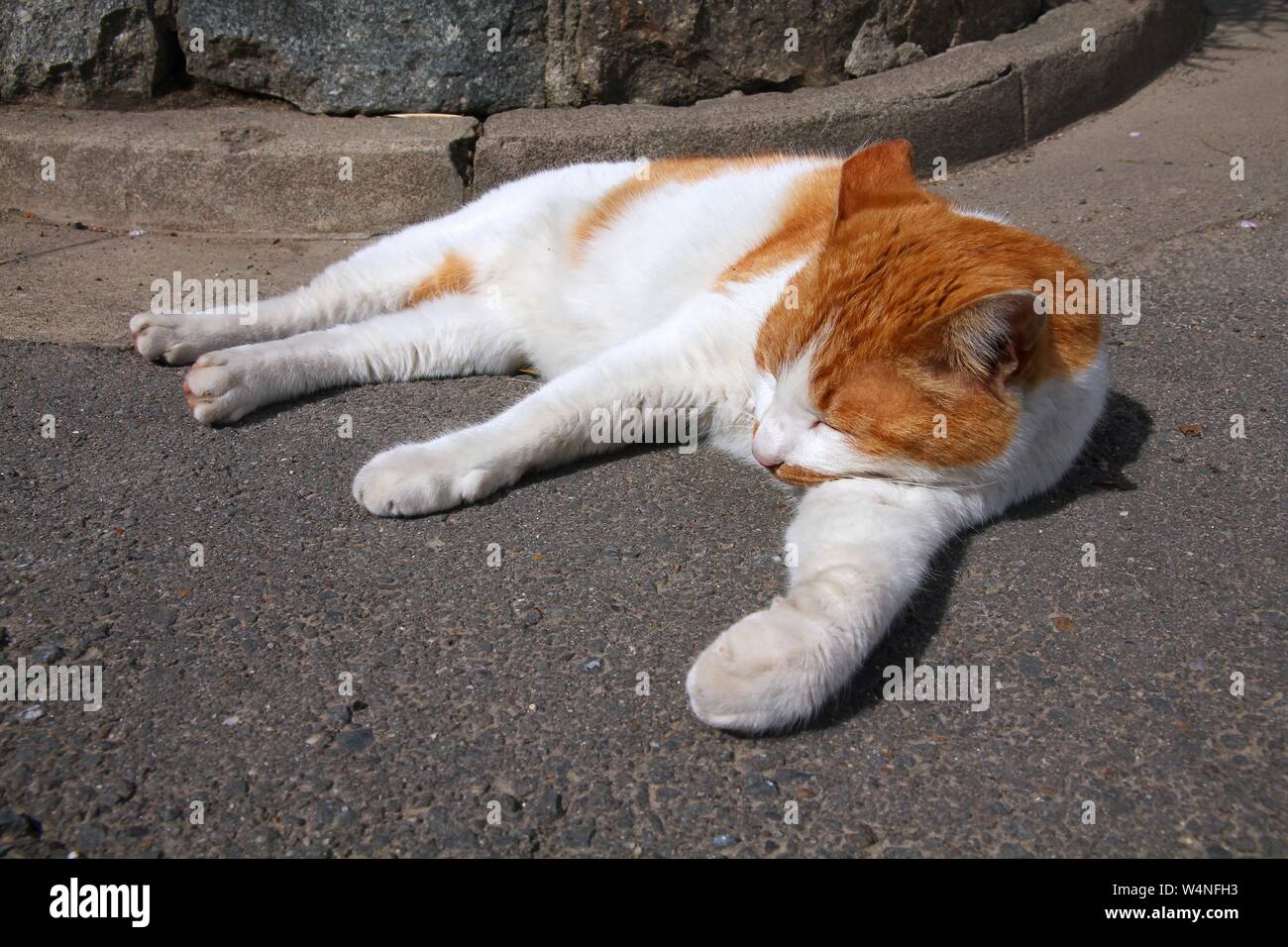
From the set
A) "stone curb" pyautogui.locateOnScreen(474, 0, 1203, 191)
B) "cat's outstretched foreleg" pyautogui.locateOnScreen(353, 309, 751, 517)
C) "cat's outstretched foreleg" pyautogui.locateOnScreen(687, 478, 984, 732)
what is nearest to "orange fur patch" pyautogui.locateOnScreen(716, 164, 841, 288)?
"cat's outstretched foreleg" pyautogui.locateOnScreen(353, 309, 751, 517)

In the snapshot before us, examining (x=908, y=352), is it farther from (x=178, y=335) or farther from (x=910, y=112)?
(x=910, y=112)

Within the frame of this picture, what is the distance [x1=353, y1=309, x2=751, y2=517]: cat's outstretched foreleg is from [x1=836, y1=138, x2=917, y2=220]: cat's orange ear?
43 centimetres

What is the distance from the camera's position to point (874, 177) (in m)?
2.69

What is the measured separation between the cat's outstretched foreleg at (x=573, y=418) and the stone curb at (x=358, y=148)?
6.59ft

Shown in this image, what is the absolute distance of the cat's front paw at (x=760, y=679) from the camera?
1883mm

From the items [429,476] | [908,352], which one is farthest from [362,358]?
[908,352]

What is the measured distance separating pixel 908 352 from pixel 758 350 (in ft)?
1.51

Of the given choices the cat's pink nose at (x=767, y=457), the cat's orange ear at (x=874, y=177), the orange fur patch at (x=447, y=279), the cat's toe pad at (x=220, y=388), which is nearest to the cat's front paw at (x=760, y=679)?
the cat's pink nose at (x=767, y=457)

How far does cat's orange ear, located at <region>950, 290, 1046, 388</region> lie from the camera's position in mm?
2105

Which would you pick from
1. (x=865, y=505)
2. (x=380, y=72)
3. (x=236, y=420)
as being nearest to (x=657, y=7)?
(x=380, y=72)

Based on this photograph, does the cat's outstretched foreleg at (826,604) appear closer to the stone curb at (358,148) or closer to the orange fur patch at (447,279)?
the orange fur patch at (447,279)

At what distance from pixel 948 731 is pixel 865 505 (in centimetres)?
57

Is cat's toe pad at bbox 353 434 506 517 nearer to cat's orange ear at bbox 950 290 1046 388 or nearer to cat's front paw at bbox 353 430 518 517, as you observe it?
cat's front paw at bbox 353 430 518 517
